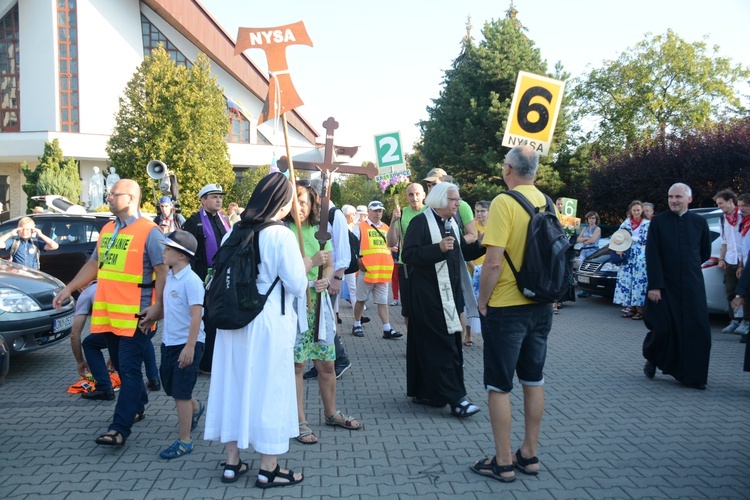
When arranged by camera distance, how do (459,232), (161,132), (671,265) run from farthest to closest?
(161,132), (671,265), (459,232)

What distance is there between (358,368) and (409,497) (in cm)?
366

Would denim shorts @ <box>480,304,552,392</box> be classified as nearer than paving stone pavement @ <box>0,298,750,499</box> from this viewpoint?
No

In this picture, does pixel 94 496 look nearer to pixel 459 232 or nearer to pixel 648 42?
pixel 459 232

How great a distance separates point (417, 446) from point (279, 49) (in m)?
3.30

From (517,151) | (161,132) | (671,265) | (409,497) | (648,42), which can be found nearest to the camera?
(409,497)

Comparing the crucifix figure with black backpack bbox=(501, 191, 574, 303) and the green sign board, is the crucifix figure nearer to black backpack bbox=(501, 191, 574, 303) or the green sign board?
black backpack bbox=(501, 191, 574, 303)

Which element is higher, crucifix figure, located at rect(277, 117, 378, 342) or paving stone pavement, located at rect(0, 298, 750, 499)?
crucifix figure, located at rect(277, 117, 378, 342)

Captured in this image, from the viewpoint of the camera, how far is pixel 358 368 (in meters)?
7.63

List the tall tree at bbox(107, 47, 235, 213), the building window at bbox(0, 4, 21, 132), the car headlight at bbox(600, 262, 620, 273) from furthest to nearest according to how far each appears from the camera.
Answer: the building window at bbox(0, 4, 21, 132) < the tall tree at bbox(107, 47, 235, 213) < the car headlight at bbox(600, 262, 620, 273)

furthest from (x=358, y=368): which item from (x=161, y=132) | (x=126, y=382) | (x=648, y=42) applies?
(x=648, y=42)

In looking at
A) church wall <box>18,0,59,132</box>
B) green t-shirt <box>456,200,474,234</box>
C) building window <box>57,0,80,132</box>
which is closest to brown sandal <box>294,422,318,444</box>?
green t-shirt <box>456,200,474,234</box>

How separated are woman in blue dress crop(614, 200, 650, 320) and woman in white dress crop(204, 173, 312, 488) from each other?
834 centimetres

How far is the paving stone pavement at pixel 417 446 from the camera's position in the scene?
13.6 feet

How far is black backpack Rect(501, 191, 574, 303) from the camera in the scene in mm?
4129
